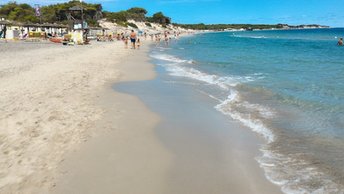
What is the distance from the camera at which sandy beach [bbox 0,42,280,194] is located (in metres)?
4.55

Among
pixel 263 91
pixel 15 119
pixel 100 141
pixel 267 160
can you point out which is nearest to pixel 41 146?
pixel 100 141

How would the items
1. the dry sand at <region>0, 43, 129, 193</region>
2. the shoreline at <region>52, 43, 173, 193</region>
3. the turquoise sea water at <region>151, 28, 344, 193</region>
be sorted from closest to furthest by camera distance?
the shoreline at <region>52, 43, 173, 193</region> < the dry sand at <region>0, 43, 129, 193</region> < the turquoise sea water at <region>151, 28, 344, 193</region>

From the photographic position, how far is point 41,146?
5.75 m

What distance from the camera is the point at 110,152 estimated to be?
5688 millimetres

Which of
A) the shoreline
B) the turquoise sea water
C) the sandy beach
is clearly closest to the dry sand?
the sandy beach

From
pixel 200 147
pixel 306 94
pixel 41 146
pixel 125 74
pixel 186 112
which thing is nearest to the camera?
pixel 41 146

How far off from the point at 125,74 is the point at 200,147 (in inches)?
388

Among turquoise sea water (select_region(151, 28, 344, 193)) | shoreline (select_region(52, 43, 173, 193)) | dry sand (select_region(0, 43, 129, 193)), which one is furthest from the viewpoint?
turquoise sea water (select_region(151, 28, 344, 193))

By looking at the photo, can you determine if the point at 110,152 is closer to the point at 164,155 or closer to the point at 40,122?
the point at 164,155

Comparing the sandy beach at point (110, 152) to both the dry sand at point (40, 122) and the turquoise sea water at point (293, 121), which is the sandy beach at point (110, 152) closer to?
the dry sand at point (40, 122)

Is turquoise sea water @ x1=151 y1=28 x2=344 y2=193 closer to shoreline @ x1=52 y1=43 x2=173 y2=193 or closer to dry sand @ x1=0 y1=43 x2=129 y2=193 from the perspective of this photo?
shoreline @ x1=52 y1=43 x2=173 y2=193

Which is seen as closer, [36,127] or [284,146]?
[284,146]

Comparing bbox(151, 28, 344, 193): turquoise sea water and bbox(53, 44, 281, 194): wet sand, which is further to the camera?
bbox(151, 28, 344, 193): turquoise sea water

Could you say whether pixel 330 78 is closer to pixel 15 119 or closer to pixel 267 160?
pixel 267 160
